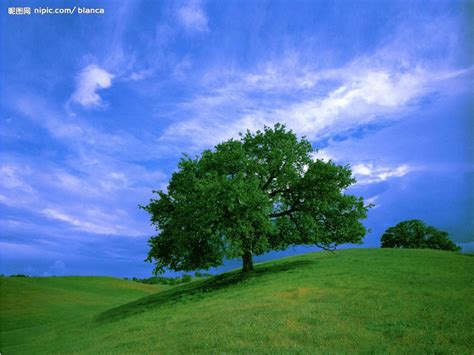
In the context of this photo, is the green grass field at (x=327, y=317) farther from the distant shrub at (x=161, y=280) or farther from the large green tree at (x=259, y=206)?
the distant shrub at (x=161, y=280)

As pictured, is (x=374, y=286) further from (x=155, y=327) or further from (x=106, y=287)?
(x=106, y=287)

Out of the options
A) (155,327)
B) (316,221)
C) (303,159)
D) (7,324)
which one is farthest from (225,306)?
(7,324)

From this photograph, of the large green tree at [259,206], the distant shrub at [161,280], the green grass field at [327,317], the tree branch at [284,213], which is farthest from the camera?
the distant shrub at [161,280]

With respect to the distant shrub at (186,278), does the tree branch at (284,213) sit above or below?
above

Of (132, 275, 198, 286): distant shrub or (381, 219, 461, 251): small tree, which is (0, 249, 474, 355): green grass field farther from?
(132, 275, 198, 286): distant shrub

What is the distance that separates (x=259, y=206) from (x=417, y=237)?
157 feet

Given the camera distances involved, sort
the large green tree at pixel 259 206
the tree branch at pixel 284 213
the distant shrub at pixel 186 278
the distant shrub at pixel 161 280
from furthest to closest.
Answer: the distant shrub at pixel 161 280, the distant shrub at pixel 186 278, the tree branch at pixel 284 213, the large green tree at pixel 259 206

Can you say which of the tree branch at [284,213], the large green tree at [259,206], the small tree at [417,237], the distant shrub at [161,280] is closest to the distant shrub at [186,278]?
the distant shrub at [161,280]

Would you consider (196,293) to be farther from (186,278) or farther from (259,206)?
(186,278)

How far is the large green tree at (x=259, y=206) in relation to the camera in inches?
→ 1351

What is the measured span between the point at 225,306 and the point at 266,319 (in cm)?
638

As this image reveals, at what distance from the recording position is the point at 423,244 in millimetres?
68250

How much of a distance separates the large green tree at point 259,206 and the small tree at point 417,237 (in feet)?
118

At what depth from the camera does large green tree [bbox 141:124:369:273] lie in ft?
→ 113
